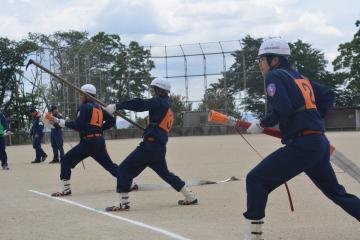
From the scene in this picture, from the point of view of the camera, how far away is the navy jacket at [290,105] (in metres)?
5.61

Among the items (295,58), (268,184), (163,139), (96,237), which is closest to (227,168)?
(163,139)

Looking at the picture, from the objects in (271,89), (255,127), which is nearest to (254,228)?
(255,127)

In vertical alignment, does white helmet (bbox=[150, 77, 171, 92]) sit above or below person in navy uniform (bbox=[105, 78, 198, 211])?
above

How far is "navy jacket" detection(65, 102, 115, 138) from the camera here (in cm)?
1076

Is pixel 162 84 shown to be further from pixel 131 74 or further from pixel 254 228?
pixel 131 74

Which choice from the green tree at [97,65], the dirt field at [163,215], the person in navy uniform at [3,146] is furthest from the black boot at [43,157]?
the green tree at [97,65]

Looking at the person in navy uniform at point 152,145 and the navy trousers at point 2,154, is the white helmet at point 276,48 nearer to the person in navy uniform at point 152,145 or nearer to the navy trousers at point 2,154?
the person in navy uniform at point 152,145

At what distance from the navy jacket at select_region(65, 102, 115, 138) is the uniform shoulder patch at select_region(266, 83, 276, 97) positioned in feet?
18.3

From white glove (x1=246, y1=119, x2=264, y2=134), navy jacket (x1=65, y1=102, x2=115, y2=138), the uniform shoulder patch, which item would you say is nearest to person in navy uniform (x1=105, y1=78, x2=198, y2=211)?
navy jacket (x1=65, y1=102, x2=115, y2=138)

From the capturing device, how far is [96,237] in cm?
696

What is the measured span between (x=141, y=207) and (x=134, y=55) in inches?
2291

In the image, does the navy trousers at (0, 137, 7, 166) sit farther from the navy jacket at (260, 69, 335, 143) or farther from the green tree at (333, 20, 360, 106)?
the green tree at (333, 20, 360, 106)

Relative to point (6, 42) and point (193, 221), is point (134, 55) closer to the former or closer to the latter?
point (6, 42)

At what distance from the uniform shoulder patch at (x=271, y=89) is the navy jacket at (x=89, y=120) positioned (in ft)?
18.3
